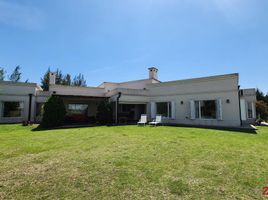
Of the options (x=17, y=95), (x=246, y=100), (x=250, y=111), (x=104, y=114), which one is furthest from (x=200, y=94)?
(x=17, y=95)

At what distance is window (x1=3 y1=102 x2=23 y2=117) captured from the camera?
16.6m

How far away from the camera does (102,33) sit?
13016mm

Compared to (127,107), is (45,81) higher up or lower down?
higher up

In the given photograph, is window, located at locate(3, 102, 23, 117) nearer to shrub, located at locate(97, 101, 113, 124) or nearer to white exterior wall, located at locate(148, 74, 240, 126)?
shrub, located at locate(97, 101, 113, 124)

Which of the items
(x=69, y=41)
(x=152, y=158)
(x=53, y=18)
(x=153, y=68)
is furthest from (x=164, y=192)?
(x=153, y=68)

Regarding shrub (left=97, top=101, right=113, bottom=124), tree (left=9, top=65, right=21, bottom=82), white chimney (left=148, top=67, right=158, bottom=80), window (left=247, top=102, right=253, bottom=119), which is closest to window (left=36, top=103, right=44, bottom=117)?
shrub (left=97, top=101, right=113, bottom=124)

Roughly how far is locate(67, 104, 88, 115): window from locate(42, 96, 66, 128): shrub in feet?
18.2

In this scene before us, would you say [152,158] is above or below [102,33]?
below

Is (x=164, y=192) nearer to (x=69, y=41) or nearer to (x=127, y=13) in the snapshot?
(x=127, y=13)

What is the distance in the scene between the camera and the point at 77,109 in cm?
2061

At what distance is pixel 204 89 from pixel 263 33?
5.87 m

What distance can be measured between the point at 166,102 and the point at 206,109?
4173 millimetres

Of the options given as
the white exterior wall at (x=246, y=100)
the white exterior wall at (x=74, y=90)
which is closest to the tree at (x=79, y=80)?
the white exterior wall at (x=74, y=90)

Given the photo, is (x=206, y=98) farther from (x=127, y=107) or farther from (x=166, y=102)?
(x=127, y=107)
